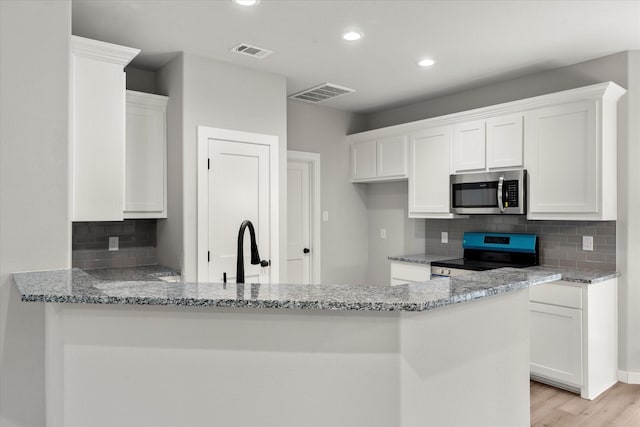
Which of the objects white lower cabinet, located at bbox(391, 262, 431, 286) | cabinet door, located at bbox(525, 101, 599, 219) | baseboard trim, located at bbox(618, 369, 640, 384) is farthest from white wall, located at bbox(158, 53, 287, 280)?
baseboard trim, located at bbox(618, 369, 640, 384)

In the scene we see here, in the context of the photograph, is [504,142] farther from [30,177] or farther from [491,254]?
[30,177]

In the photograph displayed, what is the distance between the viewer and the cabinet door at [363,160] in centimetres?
519

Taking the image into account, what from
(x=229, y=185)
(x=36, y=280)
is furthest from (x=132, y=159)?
(x=36, y=280)

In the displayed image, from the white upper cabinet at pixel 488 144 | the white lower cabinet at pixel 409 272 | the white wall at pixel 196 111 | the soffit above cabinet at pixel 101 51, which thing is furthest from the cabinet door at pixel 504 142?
the soffit above cabinet at pixel 101 51

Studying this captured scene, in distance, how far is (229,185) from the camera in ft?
12.4

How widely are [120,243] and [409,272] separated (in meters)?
2.81

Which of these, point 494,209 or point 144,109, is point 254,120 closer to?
point 144,109

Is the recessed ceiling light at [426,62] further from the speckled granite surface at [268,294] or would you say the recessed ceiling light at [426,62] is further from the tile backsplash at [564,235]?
the speckled granite surface at [268,294]

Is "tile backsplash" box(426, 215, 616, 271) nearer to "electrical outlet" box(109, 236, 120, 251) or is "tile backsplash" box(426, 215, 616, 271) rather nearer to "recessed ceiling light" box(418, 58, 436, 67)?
"recessed ceiling light" box(418, 58, 436, 67)

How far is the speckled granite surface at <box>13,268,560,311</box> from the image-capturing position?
135 cm

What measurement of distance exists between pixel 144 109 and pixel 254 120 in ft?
3.01

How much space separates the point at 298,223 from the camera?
5.07m

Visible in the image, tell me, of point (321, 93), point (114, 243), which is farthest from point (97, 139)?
point (321, 93)

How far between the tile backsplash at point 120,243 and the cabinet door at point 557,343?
10.7 ft
